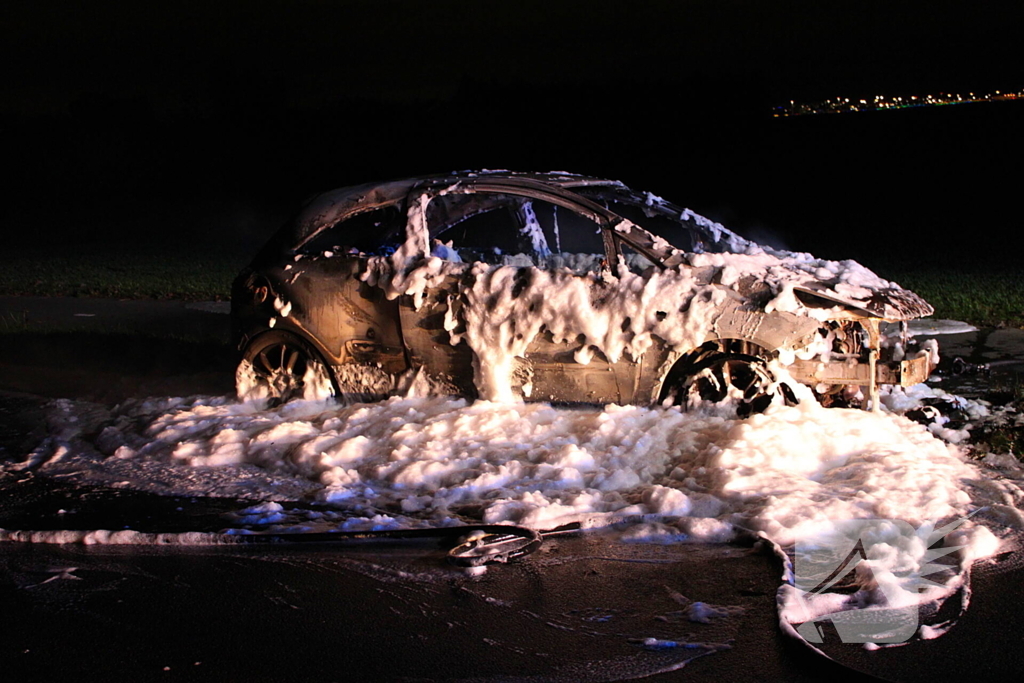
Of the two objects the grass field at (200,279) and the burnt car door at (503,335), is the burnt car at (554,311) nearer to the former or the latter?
the burnt car door at (503,335)

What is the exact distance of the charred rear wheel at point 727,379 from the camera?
6043 millimetres

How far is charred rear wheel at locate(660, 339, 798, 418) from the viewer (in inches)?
238

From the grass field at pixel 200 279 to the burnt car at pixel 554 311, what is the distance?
4.69 m

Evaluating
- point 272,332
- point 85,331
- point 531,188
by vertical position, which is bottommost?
point 85,331

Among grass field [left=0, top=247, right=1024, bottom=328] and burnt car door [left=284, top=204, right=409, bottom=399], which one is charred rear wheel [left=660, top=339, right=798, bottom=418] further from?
grass field [left=0, top=247, right=1024, bottom=328]

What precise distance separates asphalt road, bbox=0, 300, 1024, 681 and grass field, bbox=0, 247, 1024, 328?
6843 millimetres

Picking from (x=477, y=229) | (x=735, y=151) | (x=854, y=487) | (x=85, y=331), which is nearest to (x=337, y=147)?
(x=735, y=151)

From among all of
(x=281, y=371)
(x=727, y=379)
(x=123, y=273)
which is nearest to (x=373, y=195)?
(x=281, y=371)

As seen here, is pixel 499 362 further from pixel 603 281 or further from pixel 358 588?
pixel 358 588

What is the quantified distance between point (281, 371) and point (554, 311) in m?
2.07

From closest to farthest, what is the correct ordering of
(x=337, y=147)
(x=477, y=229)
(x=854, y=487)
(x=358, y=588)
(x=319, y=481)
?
(x=358, y=588) → (x=854, y=487) → (x=319, y=481) → (x=477, y=229) → (x=337, y=147)

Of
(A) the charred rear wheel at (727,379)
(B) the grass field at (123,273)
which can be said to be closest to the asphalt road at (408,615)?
(A) the charred rear wheel at (727,379)

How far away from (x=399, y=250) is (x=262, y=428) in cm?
141

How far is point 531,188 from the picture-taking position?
676 cm
